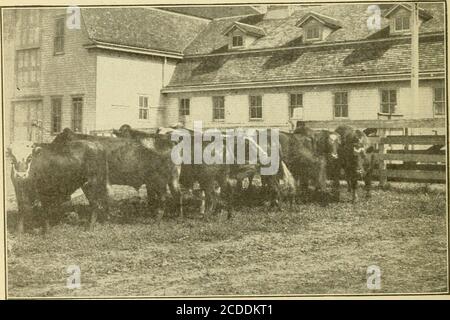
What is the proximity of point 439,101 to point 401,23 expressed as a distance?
0.83m

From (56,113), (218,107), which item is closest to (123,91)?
(56,113)

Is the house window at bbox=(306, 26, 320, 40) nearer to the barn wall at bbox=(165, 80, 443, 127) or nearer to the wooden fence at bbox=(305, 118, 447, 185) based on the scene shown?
the barn wall at bbox=(165, 80, 443, 127)

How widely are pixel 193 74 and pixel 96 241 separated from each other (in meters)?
1.93

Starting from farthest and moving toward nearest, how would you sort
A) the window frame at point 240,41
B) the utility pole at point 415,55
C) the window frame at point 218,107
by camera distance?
the window frame at point 240,41 → the window frame at point 218,107 → the utility pole at point 415,55

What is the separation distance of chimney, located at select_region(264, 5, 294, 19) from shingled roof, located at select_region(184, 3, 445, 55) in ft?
0.11

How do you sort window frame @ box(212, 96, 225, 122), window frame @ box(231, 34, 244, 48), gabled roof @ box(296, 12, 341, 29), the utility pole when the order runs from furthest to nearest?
1. window frame @ box(231, 34, 244, 48)
2. window frame @ box(212, 96, 225, 122)
3. gabled roof @ box(296, 12, 341, 29)
4. the utility pole

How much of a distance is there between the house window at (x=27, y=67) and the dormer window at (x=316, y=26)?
103 inches

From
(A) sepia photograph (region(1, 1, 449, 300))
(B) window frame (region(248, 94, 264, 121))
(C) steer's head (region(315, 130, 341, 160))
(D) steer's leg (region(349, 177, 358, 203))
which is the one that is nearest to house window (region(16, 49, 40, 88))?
(A) sepia photograph (region(1, 1, 449, 300))

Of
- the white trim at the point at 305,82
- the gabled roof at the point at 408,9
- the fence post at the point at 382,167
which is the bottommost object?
the fence post at the point at 382,167

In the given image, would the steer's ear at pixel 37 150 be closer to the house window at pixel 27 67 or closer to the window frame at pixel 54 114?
the window frame at pixel 54 114

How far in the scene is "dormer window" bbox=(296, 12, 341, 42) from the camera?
21.0 ft

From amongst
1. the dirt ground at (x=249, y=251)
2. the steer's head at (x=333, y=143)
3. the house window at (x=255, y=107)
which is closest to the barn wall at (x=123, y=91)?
the dirt ground at (x=249, y=251)

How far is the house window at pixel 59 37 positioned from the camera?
646 centimetres
